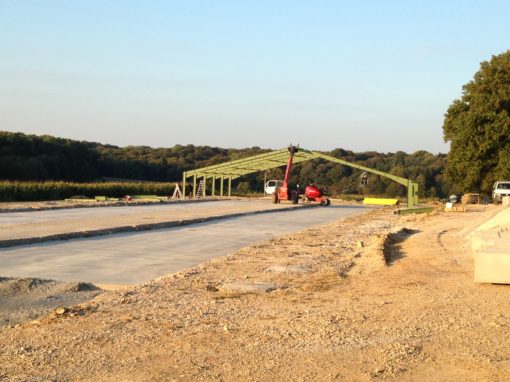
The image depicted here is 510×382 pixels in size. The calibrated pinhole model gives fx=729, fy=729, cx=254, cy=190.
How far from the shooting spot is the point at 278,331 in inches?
275

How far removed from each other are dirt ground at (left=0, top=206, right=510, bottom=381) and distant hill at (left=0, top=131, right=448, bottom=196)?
55.8 meters

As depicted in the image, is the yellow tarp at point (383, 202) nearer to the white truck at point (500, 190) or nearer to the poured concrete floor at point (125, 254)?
the white truck at point (500, 190)

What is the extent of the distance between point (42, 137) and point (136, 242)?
8227cm

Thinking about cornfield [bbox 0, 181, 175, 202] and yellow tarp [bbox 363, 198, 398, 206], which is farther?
yellow tarp [bbox 363, 198, 398, 206]

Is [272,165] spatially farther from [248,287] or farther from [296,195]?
[248,287]

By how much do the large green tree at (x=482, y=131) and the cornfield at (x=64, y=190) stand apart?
2535cm

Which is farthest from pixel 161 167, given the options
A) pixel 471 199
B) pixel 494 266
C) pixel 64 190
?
pixel 494 266

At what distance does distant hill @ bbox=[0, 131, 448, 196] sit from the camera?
248ft

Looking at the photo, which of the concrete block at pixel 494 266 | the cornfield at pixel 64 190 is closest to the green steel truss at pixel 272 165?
the cornfield at pixel 64 190

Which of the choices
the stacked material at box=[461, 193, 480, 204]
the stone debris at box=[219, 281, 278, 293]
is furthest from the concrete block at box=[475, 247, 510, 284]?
the stacked material at box=[461, 193, 480, 204]

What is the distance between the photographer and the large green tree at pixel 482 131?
4634 cm

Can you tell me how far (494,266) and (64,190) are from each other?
44.8m

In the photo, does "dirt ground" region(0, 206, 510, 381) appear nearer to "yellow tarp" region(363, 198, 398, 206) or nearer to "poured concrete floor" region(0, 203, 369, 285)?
"poured concrete floor" region(0, 203, 369, 285)

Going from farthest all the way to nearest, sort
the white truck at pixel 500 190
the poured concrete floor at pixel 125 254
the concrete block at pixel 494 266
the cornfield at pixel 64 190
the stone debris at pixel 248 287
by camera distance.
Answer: the cornfield at pixel 64 190 < the white truck at pixel 500 190 < the poured concrete floor at pixel 125 254 < the stone debris at pixel 248 287 < the concrete block at pixel 494 266
